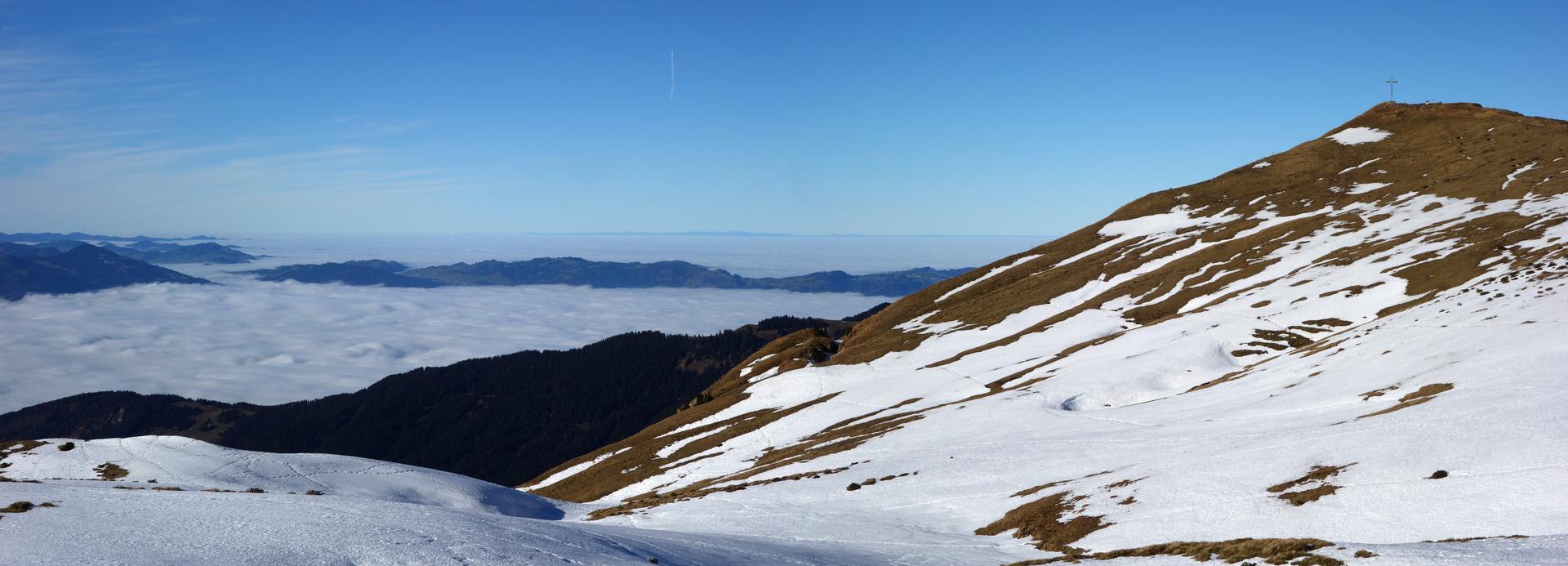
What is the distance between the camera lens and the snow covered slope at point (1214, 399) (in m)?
25.9

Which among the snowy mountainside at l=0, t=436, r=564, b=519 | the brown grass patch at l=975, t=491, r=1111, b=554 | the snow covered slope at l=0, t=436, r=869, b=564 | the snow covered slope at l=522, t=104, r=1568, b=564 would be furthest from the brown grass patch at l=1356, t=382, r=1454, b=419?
the snowy mountainside at l=0, t=436, r=564, b=519

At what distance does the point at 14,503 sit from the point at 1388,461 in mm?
38119

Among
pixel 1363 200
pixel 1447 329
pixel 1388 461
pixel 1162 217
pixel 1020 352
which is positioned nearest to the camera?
pixel 1388 461

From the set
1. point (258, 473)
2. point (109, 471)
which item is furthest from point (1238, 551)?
point (109, 471)

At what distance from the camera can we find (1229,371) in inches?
2192

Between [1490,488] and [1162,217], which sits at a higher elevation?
[1162,217]

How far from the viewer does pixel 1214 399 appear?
152ft

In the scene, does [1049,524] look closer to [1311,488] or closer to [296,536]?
[1311,488]

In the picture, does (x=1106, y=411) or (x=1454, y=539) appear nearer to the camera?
(x=1454, y=539)

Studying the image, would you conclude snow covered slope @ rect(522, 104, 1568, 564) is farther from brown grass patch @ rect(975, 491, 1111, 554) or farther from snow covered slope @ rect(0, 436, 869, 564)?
snow covered slope @ rect(0, 436, 869, 564)

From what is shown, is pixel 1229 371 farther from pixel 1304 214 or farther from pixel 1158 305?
pixel 1304 214

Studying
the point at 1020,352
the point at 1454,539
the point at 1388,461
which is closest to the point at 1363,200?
the point at 1020,352

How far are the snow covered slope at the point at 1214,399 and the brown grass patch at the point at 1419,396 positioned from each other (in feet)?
0.75

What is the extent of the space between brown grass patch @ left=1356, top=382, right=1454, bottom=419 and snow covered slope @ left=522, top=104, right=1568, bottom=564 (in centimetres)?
23
